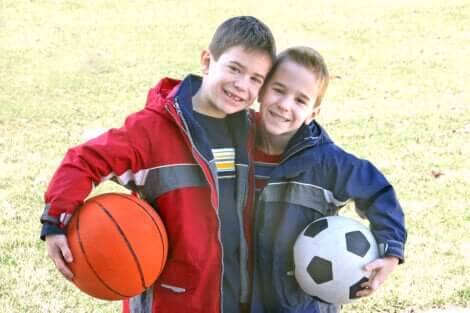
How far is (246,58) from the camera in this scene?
2.99 m

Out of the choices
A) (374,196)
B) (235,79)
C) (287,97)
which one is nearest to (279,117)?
(287,97)

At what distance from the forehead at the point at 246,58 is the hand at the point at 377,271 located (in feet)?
3.50

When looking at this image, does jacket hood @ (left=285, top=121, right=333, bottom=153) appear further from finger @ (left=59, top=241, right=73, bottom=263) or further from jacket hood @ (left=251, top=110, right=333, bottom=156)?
finger @ (left=59, top=241, right=73, bottom=263)

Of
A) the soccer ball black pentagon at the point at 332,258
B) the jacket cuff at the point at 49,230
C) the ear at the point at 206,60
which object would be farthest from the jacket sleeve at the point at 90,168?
the soccer ball black pentagon at the point at 332,258

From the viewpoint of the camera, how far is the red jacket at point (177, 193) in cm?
287

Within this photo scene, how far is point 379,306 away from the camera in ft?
14.7

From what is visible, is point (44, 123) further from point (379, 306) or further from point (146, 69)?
point (379, 306)

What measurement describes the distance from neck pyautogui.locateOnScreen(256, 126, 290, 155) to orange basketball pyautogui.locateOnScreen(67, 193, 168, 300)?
71 centimetres

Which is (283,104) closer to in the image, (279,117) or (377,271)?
(279,117)

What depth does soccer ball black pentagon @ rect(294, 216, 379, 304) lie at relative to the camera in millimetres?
3047

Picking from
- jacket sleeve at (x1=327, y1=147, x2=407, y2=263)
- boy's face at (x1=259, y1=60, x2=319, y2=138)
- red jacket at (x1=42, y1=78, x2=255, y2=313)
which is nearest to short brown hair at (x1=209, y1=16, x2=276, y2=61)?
boy's face at (x1=259, y1=60, x2=319, y2=138)

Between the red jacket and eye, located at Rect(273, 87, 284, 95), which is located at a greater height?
eye, located at Rect(273, 87, 284, 95)

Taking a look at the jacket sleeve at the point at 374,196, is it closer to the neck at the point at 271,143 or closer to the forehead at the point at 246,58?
the neck at the point at 271,143

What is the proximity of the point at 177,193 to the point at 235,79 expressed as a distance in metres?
0.60
